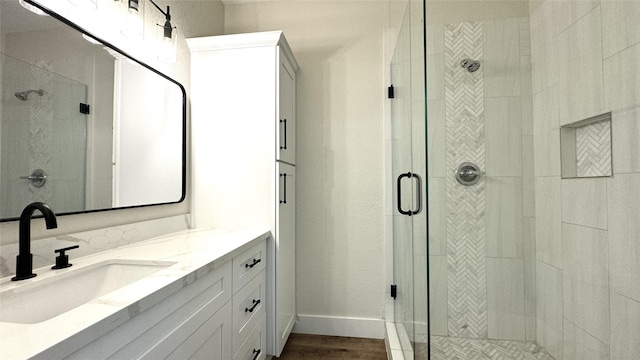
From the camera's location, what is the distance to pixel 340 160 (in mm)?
2262

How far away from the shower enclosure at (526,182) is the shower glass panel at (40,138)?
1349mm

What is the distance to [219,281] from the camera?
45.3 inches

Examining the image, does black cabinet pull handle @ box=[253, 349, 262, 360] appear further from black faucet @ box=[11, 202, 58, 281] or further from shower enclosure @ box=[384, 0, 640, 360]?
black faucet @ box=[11, 202, 58, 281]

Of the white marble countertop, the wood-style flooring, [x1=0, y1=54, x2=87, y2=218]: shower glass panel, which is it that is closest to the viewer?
the white marble countertop

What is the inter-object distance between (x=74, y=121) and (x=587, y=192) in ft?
6.12

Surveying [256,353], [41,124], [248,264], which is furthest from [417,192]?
[41,124]

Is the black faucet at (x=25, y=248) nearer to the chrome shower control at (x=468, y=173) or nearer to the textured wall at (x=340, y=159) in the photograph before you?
the chrome shower control at (x=468, y=173)

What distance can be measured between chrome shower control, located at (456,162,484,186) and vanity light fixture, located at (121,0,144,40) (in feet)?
5.42

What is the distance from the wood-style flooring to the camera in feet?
6.32

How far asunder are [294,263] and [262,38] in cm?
159

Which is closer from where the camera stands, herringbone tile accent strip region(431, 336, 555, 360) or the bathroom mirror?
the bathroom mirror

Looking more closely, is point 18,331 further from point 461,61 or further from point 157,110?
point 461,61

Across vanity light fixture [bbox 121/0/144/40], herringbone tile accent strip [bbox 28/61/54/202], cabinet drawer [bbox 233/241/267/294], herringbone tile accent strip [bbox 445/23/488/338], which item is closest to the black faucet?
herringbone tile accent strip [bbox 28/61/54/202]

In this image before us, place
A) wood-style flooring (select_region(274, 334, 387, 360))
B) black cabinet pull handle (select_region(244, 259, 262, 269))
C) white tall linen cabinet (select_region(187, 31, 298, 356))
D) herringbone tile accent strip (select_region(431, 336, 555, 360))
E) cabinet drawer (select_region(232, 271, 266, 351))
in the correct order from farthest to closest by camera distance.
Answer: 1. wood-style flooring (select_region(274, 334, 387, 360))
2. white tall linen cabinet (select_region(187, 31, 298, 356))
3. black cabinet pull handle (select_region(244, 259, 262, 269))
4. cabinet drawer (select_region(232, 271, 266, 351))
5. herringbone tile accent strip (select_region(431, 336, 555, 360))
